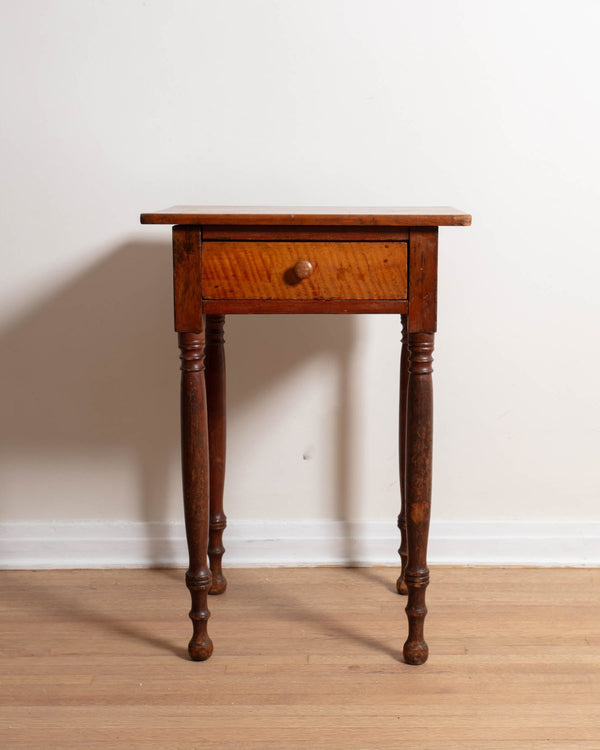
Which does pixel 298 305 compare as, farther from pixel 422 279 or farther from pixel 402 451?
pixel 402 451

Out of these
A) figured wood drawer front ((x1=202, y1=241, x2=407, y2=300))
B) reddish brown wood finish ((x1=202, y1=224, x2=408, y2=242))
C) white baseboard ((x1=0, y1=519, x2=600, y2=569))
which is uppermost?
reddish brown wood finish ((x1=202, y1=224, x2=408, y2=242))

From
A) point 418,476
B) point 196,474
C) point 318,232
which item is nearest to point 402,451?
point 418,476

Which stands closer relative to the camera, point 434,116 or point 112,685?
point 112,685

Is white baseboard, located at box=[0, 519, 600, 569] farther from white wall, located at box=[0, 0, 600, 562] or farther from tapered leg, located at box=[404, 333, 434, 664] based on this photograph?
tapered leg, located at box=[404, 333, 434, 664]

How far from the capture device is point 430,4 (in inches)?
90.0

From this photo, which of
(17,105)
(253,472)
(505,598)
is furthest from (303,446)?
(17,105)

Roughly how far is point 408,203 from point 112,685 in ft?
4.32

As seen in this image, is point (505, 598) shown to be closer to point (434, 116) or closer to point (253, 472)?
point (253, 472)

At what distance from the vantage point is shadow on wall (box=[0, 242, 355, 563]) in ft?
7.87

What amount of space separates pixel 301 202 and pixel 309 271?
0.61 m

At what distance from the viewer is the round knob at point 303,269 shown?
5.83 ft

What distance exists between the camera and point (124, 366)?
7.97ft

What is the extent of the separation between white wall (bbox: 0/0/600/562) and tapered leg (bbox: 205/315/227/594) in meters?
0.18

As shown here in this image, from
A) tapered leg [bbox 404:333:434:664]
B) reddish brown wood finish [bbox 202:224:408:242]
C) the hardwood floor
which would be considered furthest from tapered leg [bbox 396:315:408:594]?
reddish brown wood finish [bbox 202:224:408:242]
